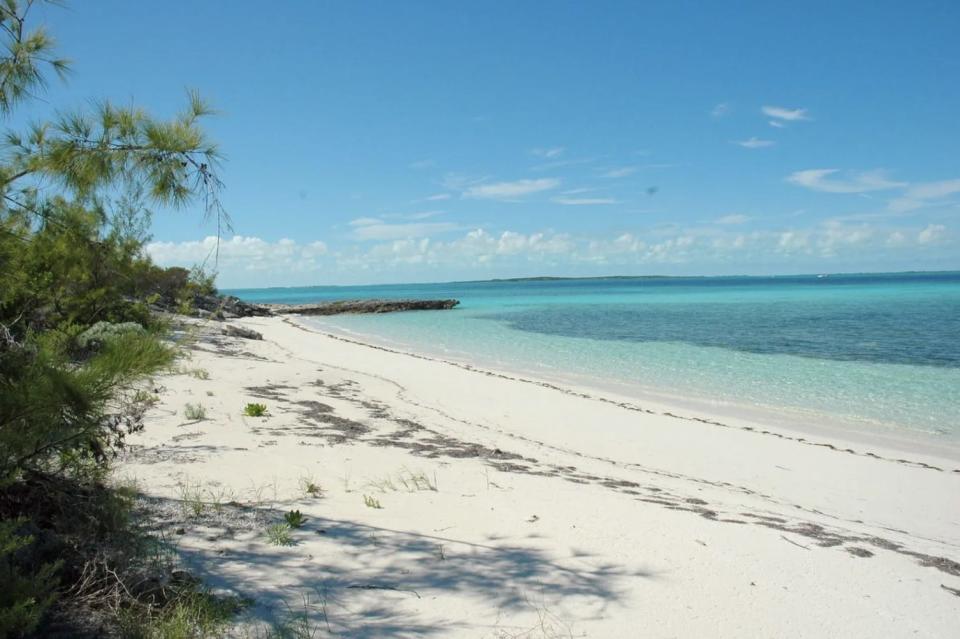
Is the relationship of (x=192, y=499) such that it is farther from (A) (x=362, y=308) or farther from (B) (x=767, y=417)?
(A) (x=362, y=308)

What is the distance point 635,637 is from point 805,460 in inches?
299

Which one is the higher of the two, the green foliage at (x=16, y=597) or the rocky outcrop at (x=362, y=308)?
the green foliage at (x=16, y=597)

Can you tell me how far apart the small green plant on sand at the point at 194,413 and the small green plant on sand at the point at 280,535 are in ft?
15.0

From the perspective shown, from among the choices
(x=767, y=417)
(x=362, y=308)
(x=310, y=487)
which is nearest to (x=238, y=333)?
(x=767, y=417)

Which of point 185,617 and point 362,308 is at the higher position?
point 185,617

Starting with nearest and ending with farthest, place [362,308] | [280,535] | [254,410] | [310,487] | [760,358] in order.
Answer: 1. [280,535]
2. [310,487]
3. [254,410]
4. [760,358]
5. [362,308]

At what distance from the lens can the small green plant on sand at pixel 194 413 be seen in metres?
8.40

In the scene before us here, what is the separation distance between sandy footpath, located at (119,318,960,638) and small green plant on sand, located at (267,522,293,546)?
2.4 inches

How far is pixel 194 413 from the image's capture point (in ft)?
27.7

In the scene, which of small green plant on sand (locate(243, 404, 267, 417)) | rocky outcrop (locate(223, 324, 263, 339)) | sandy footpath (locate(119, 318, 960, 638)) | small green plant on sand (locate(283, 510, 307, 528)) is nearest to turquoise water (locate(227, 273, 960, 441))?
sandy footpath (locate(119, 318, 960, 638))

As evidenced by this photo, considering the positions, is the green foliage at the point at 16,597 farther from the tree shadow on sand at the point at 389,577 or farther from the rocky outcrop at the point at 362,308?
the rocky outcrop at the point at 362,308

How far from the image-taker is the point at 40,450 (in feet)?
10.7

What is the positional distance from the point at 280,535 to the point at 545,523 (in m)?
2.01

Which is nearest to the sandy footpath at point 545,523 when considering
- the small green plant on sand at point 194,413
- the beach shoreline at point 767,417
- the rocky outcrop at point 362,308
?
the small green plant on sand at point 194,413
